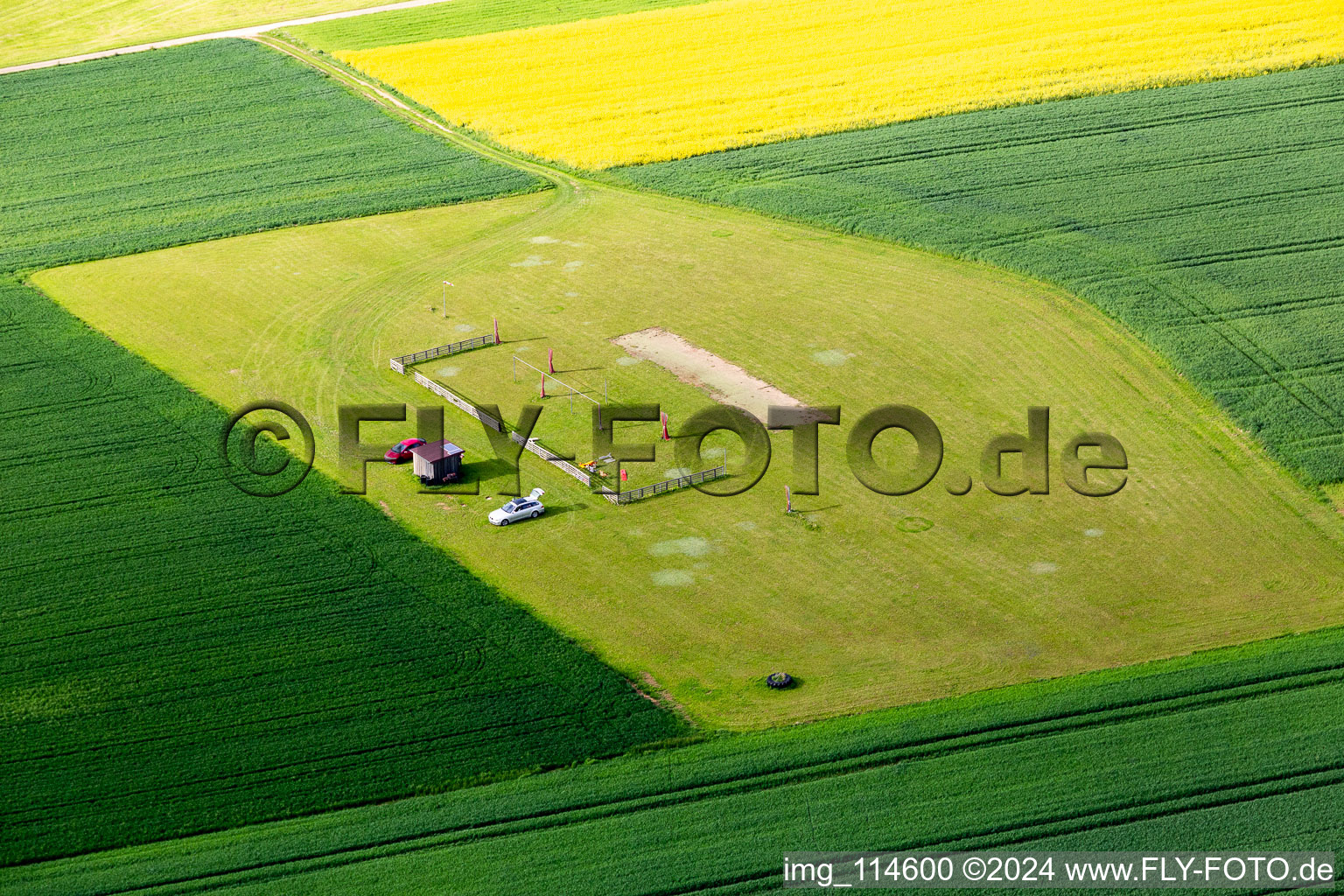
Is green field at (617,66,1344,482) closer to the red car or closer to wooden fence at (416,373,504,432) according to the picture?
wooden fence at (416,373,504,432)

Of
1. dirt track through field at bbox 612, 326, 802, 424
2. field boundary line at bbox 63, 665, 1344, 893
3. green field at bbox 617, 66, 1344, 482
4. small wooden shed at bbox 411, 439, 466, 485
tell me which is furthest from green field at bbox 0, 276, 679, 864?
green field at bbox 617, 66, 1344, 482

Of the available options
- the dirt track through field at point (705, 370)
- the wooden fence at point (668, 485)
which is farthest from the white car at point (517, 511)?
the dirt track through field at point (705, 370)

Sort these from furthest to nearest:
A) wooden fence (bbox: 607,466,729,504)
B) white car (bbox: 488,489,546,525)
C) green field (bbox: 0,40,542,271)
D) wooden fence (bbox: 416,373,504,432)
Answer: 1. green field (bbox: 0,40,542,271)
2. wooden fence (bbox: 416,373,504,432)
3. wooden fence (bbox: 607,466,729,504)
4. white car (bbox: 488,489,546,525)

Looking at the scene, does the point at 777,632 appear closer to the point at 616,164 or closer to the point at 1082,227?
the point at 1082,227

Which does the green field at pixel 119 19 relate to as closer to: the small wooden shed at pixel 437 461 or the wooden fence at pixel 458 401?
the wooden fence at pixel 458 401

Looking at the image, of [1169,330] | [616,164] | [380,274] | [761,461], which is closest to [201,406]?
[380,274]

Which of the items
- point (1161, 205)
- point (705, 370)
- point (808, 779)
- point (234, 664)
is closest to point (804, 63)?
point (1161, 205)
